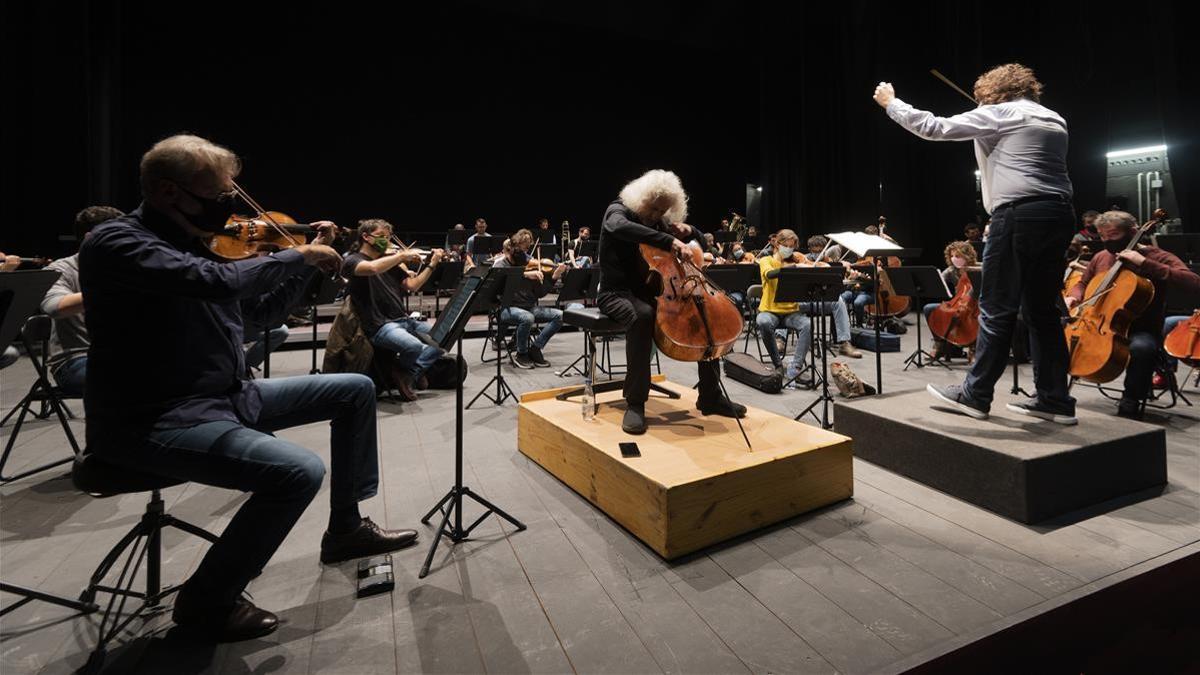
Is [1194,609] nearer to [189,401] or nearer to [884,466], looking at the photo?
[884,466]

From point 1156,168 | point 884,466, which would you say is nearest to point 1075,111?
point 1156,168

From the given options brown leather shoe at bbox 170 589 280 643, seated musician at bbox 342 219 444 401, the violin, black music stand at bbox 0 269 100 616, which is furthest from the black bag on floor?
black music stand at bbox 0 269 100 616

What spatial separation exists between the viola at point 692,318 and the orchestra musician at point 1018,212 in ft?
3.62

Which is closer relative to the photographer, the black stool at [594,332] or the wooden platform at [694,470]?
the wooden platform at [694,470]

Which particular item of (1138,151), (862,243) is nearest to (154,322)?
(862,243)

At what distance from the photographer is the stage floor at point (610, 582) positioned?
1622 millimetres

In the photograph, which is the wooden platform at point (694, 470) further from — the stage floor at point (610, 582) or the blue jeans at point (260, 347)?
the blue jeans at point (260, 347)

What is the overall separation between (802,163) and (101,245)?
12.7 meters

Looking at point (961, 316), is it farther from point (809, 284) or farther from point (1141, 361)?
point (809, 284)

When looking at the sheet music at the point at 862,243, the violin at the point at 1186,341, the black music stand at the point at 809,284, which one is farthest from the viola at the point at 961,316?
the black music stand at the point at 809,284

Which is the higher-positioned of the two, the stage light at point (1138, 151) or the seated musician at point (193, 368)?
the stage light at point (1138, 151)

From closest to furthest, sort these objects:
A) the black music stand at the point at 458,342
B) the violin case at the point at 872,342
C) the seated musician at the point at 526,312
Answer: the black music stand at the point at 458,342 → the seated musician at the point at 526,312 → the violin case at the point at 872,342

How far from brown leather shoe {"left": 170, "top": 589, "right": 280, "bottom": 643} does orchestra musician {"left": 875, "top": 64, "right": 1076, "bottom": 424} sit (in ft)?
10.0

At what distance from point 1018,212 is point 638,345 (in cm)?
181
